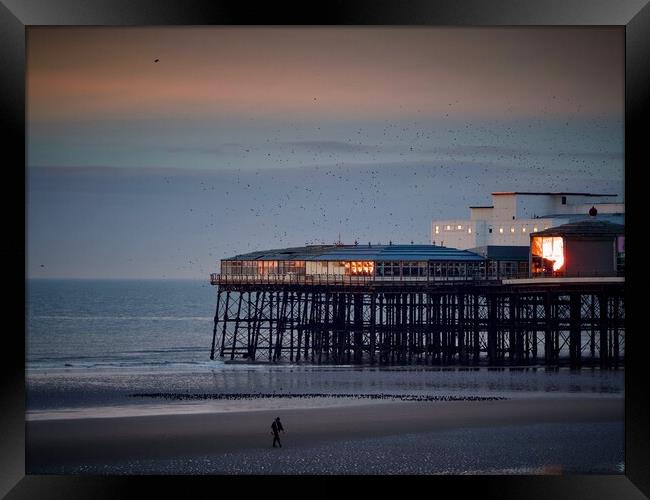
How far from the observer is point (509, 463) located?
90.8 ft

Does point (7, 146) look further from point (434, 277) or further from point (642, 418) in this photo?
point (434, 277)

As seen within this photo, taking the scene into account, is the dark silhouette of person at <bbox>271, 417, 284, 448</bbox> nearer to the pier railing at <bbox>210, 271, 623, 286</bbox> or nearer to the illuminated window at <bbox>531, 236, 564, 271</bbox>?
the illuminated window at <bbox>531, 236, 564, 271</bbox>

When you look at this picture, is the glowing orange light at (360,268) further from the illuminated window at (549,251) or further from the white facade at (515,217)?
the illuminated window at (549,251)

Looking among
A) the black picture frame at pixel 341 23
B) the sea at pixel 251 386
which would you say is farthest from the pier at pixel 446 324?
the black picture frame at pixel 341 23

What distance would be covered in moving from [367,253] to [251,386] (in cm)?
1316

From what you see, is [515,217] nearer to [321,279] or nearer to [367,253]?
[367,253]

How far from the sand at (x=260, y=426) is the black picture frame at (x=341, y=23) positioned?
13.9ft

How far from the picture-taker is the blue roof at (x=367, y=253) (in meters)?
50.7

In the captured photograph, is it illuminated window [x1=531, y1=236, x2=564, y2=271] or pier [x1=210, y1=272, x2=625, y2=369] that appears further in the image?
illuminated window [x1=531, y1=236, x2=564, y2=271]

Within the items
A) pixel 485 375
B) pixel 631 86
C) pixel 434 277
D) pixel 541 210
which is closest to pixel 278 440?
pixel 631 86

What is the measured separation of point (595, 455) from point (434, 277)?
21555 millimetres

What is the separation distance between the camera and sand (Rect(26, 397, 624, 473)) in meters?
28.2

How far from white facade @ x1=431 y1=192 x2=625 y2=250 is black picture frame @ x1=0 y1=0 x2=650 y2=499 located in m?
30.4

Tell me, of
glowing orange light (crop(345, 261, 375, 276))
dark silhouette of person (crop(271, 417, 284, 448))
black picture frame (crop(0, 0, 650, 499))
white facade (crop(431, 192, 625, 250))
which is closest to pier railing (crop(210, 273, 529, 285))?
glowing orange light (crop(345, 261, 375, 276))
